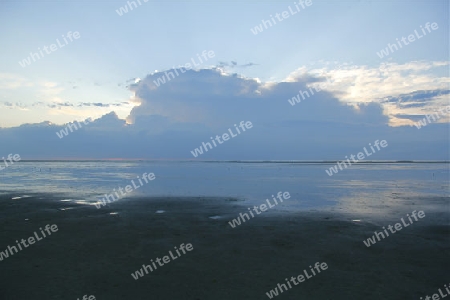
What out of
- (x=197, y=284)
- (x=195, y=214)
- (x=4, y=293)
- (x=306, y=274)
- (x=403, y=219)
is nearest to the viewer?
(x=4, y=293)

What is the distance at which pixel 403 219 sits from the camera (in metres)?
22.3

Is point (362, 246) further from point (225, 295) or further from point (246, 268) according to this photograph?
point (225, 295)

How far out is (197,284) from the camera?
11062mm

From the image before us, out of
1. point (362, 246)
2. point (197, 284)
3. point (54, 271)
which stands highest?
point (54, 271)

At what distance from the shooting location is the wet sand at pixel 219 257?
10.6 metres

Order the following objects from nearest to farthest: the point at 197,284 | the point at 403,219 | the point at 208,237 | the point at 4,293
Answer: the point at 4,293, the point at 197,284, the point at 208,237, the point at 403,219

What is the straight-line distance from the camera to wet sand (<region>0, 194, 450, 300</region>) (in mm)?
10617

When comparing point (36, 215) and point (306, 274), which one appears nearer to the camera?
point (306, 274)

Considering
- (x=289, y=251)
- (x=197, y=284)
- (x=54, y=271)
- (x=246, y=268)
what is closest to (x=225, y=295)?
(x=197, y=284)

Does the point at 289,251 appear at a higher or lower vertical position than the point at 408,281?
higher

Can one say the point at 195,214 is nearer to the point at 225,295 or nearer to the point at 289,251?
the point at 289,251

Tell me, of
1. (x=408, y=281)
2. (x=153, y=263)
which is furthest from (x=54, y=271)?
(x=408, y=281)

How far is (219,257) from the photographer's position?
14.0 meters

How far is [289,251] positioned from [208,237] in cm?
458
